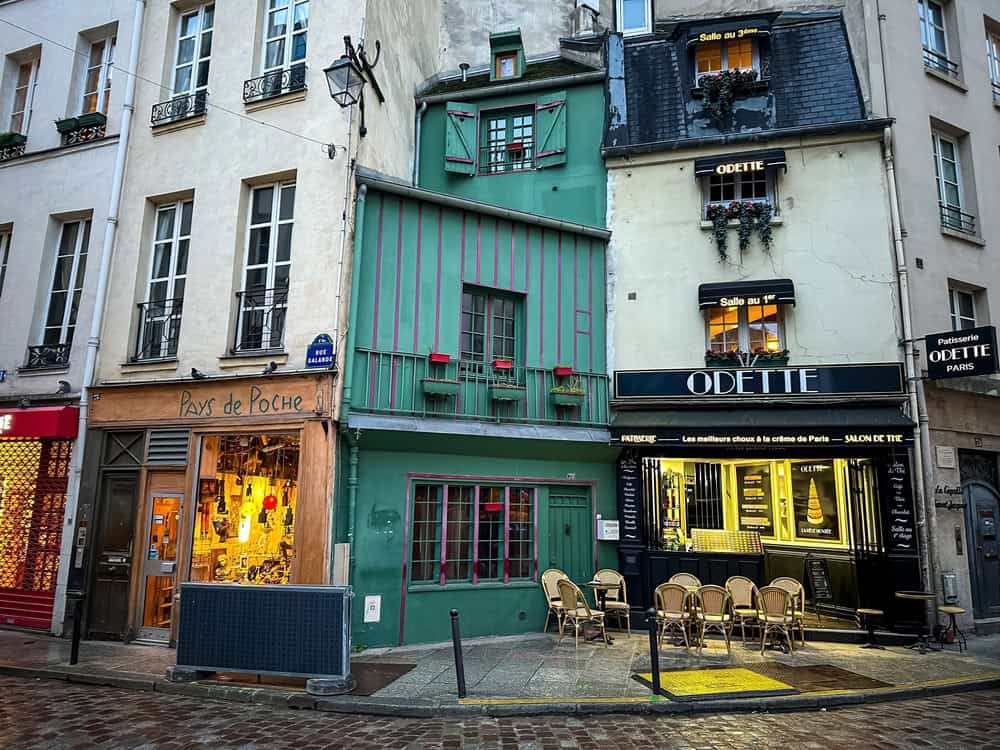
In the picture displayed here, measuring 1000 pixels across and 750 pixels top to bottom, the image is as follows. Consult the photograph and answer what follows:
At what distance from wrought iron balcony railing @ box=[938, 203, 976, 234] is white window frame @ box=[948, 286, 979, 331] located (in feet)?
3.78

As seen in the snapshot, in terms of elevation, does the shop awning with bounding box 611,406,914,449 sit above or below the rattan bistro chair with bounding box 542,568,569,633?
above

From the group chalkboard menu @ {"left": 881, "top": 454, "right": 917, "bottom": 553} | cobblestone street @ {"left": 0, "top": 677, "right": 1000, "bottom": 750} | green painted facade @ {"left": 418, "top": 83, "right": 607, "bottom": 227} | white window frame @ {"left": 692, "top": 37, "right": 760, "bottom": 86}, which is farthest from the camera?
green painted facade @ {"left": 418, "top": 83, "right": 607, "bottom": 227}

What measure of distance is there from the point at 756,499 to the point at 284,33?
12.0m

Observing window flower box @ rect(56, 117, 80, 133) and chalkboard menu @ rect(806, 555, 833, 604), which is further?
window flower box @ rect(56, 117, 80, 133)

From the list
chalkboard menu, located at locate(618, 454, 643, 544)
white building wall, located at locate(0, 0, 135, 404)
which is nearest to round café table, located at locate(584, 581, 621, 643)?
chalkboard menu, located at locate(618, 454, 643, 544)

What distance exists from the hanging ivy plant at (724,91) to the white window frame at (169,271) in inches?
381

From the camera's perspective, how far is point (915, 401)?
10.7 m

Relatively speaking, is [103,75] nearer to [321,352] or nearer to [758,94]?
[321,352]

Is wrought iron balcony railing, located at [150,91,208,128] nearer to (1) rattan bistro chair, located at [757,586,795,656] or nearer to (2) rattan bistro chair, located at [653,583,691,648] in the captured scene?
(2) rattan bistro chair, located at [653,583,691,648]

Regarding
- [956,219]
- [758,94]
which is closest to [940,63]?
[956,219]

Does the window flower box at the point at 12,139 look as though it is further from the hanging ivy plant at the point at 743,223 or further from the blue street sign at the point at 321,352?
the hanging ivy plant at the point at 743,223

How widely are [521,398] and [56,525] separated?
8.11m

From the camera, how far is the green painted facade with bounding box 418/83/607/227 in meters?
12.8

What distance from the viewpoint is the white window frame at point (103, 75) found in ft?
40.1
